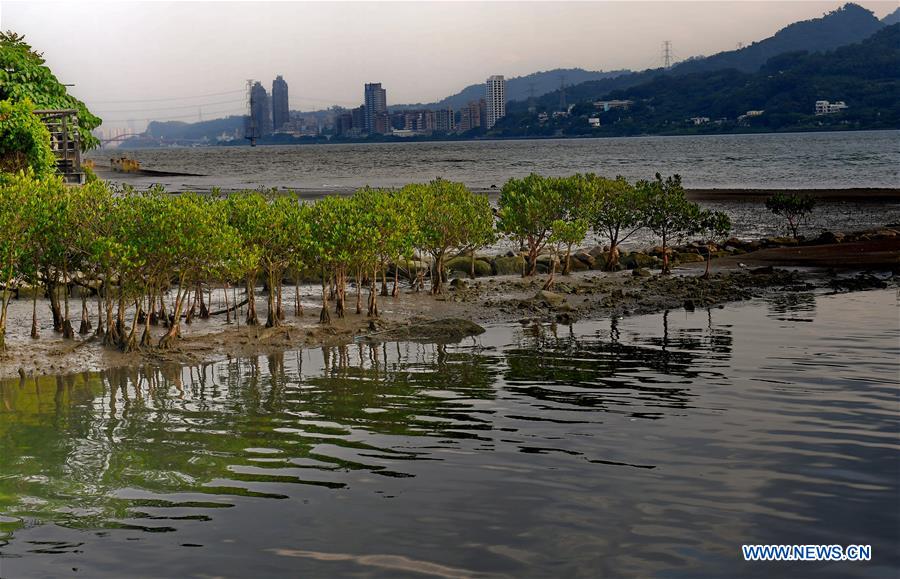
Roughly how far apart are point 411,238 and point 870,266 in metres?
27.2

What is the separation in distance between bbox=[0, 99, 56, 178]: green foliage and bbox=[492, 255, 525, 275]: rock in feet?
75.7

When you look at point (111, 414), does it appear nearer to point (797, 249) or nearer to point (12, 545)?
point (12, 545)

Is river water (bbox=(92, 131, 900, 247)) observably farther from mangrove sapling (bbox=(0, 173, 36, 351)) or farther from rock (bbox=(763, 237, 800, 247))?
mangrove sapling (bbox=(0, 173, 36, 351))

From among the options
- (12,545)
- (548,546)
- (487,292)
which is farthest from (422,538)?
(487,292)

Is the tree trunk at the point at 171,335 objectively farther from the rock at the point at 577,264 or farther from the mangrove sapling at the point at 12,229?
the rock at the point at 577,264

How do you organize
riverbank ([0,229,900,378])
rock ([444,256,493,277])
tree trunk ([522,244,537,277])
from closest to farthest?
riverbank ([0,229,900,378]), tree trunk ([522,244,537,277]), rock ([444,256,493,277])

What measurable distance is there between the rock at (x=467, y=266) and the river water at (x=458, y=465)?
20.2 meters

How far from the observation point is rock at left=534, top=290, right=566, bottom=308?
40250 millimetres

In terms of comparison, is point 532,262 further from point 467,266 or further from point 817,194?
point 817,194

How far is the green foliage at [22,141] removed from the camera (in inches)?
1761

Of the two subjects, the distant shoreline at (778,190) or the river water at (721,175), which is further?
the distant shoreline at (778,190)

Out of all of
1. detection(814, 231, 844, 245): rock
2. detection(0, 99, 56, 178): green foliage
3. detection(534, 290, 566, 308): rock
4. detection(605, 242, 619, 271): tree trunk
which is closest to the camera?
detection(534, 290, 566, 308): rock

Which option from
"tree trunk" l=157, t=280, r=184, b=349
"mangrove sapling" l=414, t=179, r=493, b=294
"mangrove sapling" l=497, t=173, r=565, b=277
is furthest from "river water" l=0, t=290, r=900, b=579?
"mangrove sapling" l=497, t=173, r=565, b=277

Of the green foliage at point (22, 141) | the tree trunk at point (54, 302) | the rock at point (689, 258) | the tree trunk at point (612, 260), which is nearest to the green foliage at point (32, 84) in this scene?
the green foliage at point (22, 141)
